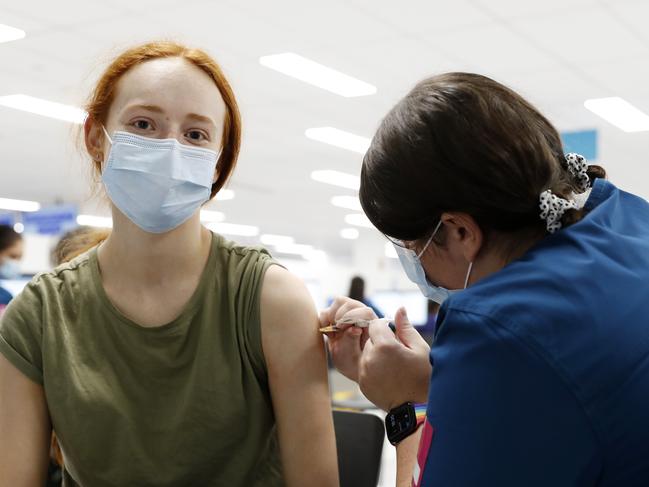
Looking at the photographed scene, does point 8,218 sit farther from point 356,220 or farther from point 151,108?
point 151,108

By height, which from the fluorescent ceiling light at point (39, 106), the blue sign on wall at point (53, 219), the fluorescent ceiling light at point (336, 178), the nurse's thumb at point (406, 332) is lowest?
the blue sign on wall at point (53, 219)

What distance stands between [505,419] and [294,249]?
68.3 feet

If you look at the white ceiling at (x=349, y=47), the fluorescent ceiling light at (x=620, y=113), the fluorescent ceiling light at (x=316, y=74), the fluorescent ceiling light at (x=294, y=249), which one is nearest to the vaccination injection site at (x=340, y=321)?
the white ceiling at (x=349, y=47)

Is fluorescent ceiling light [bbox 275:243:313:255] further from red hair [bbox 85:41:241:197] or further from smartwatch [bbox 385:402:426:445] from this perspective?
smartwatch [bbox 385:402:426:445]

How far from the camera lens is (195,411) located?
133 centimetres

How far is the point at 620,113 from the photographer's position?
691 cm

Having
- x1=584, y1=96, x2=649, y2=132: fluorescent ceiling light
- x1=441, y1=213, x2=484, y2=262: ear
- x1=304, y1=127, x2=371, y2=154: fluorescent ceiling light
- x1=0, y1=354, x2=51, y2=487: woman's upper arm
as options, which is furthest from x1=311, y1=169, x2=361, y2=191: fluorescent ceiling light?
x1=441, y1=213, x2=484, y2=262: ear

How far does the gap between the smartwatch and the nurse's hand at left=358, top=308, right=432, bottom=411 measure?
0.01 m

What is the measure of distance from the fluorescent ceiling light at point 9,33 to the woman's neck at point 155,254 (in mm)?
4115

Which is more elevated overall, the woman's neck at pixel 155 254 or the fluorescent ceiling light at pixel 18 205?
the woman's neck at pixel 155 254

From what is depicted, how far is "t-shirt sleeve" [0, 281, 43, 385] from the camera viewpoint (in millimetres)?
1354

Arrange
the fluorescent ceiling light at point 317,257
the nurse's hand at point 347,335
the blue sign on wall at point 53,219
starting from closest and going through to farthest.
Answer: the nurse's hand at point 347,335
the blue sign on wall at point 53,219
the fluorescent ceiling light at point 317,257

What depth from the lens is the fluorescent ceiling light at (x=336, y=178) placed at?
9.97m

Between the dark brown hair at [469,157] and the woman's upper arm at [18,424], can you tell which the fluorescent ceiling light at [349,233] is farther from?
the dark brown hair at [469,157]
